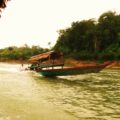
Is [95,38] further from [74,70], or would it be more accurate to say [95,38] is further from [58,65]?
[74,70]

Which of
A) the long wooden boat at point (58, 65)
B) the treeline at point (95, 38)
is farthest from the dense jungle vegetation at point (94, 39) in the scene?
the long wooden boat at point (58, 65)

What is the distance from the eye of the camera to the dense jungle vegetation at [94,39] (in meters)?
63.2

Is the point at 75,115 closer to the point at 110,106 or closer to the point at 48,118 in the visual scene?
the point at 48,118

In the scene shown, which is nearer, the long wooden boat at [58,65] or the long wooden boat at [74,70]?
the long wooden boat at [74,70]

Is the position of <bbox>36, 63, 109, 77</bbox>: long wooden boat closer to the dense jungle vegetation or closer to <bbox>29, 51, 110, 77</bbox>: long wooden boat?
<bbox>29, 51, 110, 77</bbox>: long wooden boat

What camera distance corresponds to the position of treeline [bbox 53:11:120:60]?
63.2m

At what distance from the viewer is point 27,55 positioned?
3634 inches

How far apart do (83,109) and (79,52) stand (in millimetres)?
55210

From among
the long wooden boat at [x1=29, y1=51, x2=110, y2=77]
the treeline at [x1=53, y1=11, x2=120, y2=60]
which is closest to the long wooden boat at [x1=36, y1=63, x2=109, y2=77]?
the long wooden boat at [x1=29, y1=51, x2=110, y2=77]

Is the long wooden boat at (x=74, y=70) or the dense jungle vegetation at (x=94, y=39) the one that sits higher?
the dense jungle vegetation at (x=94, y=39)

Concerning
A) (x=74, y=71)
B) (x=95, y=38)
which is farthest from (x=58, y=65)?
(x=95, y=38)

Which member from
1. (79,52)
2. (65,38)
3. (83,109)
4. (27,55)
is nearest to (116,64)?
(79,52)

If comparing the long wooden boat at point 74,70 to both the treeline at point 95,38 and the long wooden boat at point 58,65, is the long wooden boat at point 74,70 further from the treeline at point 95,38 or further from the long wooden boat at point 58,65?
the treeline at point 95,38

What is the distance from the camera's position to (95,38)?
216 ft
